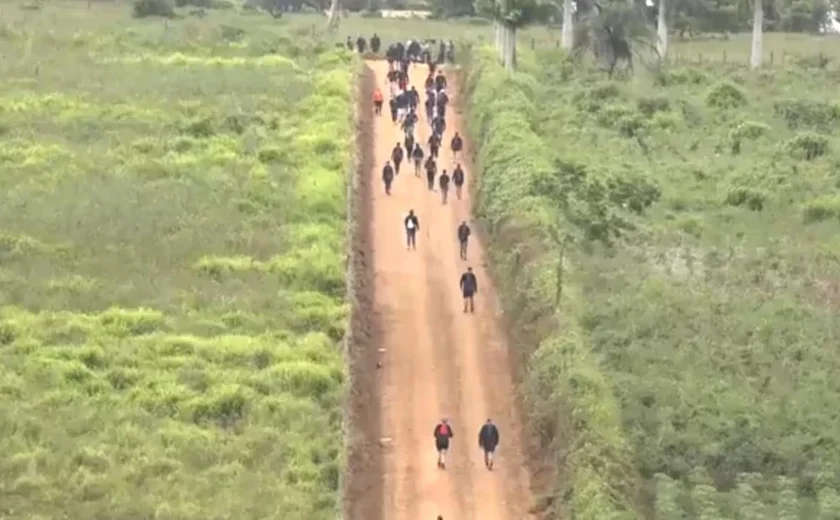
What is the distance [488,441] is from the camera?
94.4 ft

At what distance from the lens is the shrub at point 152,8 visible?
78500 mm

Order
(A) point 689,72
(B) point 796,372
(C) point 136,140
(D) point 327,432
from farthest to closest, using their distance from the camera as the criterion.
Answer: (A) point 689,72, (C) point 136,140, (B) point 796,372, (D) point 327,432

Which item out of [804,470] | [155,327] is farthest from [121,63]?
[804,470]

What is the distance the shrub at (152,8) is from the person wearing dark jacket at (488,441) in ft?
177

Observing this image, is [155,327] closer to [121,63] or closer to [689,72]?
[121,63]

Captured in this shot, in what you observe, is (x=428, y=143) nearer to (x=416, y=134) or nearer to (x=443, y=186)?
(x=416, y=134)

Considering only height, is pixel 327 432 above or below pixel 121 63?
below

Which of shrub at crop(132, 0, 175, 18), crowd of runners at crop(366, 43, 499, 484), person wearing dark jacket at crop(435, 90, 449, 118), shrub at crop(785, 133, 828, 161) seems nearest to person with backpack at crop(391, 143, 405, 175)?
crowd of runners at crop(366, 43, 499, 484)

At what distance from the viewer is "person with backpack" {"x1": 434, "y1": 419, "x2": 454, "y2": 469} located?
94.2ft

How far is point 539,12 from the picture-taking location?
6362 cm

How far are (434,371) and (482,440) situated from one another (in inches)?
178

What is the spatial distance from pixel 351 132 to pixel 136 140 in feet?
23.2

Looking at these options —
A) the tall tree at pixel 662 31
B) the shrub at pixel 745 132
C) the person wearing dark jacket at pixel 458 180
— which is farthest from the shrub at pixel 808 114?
the person wearing dark jacket at pixel 458 180

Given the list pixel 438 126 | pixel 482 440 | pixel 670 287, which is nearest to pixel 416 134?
pixel 438 126
